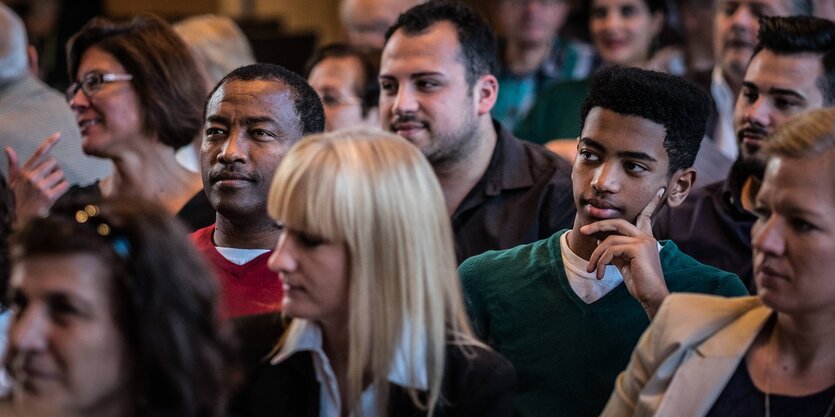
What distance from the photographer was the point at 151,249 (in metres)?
1.75

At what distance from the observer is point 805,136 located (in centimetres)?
195

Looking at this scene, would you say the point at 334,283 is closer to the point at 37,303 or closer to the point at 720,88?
the point at 37,303

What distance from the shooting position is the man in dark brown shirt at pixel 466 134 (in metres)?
3.22

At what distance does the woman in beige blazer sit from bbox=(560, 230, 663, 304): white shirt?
348 mm

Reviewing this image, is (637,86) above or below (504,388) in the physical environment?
above

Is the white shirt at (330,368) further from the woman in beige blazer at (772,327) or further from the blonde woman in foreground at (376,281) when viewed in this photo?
the woman in beige blazer at (772,327)

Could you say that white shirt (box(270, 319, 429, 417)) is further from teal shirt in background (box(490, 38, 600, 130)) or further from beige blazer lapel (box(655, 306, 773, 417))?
teal shirt in background (box(490, 38, 600, 130))

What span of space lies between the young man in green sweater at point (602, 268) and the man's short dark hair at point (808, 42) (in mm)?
831

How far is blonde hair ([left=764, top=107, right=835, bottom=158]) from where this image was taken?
194 centimetres

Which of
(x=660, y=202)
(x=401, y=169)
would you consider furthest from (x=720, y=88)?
(x=401, y=169)

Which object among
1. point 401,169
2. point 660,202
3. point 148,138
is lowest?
point 148,138

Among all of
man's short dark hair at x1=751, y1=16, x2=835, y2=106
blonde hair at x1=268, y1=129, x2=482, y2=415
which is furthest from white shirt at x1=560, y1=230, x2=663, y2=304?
man's short dark hair at x1=751, y1=16, x2=835, y2=106

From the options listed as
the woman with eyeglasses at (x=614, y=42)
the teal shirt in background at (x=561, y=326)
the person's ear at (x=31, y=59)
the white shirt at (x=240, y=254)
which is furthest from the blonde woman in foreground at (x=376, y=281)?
the woman with eyeglasses at (x=614, y=42)

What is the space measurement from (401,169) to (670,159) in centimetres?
69
